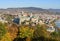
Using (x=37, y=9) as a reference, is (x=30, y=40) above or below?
above

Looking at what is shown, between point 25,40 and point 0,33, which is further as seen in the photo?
point 0,33

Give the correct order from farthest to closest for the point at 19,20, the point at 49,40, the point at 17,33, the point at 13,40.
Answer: the point at 19,20, the point at 17,33, the point at 13,40, the point at 49,40

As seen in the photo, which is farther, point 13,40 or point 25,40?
point 13,40

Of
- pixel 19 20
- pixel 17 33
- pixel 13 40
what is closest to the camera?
pixel 13 40

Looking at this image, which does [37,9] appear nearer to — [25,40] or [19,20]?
[19,20]

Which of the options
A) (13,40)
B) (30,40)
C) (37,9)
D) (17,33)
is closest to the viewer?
(30,40)

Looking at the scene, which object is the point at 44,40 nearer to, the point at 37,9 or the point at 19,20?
the point at 19,20

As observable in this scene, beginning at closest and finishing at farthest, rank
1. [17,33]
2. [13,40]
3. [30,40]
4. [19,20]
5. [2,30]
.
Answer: [30,40]
[13,40]
[2,30]
[17,33]
[19,20]

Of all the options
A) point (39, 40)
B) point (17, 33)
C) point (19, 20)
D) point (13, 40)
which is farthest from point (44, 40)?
point (19, 20)

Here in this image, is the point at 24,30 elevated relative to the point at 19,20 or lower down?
elevated
